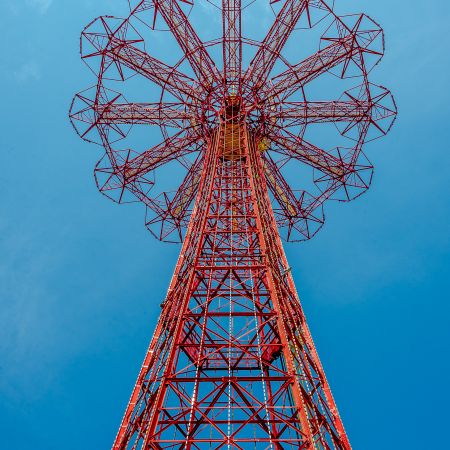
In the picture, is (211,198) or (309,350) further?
(211,198)

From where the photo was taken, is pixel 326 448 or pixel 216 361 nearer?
pixel 326 448

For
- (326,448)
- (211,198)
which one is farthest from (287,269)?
(326,448)

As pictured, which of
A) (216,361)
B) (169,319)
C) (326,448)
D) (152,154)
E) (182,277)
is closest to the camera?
(326,448)

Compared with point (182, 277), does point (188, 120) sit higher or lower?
higher

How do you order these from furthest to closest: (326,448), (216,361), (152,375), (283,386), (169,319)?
(216,361) → (169,319) → (152,375) → (283,386) → (326,448)

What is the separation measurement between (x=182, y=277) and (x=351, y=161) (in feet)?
37.4

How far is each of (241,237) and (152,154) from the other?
7.98 m

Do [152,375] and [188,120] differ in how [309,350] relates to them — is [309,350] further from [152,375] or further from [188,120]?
[188,120]

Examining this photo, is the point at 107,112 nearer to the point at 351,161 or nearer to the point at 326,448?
the point at 351,161

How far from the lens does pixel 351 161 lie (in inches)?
1049

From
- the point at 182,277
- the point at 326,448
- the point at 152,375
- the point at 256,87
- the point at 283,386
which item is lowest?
the point at 326,448

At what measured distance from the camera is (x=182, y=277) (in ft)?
64.5

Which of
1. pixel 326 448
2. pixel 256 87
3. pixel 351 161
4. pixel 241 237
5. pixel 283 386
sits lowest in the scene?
pixel 326 448

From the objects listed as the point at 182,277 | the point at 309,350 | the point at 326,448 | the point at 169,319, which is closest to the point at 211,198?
the point at 182,277
